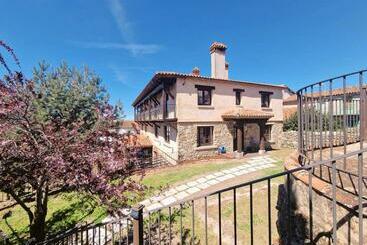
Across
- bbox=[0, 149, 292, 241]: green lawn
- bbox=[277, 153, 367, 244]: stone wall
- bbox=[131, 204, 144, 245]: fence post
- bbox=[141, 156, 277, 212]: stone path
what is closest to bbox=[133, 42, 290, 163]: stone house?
bbox=[141, 156, 277, 212]: stone path

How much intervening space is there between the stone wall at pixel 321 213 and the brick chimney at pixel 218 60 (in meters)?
15.2

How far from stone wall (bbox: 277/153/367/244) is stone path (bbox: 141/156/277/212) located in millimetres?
4288

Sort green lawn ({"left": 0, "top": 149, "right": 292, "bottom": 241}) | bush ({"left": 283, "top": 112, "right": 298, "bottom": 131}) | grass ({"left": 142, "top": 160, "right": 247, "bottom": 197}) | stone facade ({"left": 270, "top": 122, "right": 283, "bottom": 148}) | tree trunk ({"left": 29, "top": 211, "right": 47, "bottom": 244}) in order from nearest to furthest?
1. tree trunk ({"left": 29, "top": 211, "right": 47, "bottom": 244})
2. green lawn ({"left": 0, "top": 149, "right": 292, "bottom": 241})
3. grass ({"left": 142, "top": 160, "right": 247, "bottom": 197})
4. stone facade ({"left": 270, "top": 122, "right": 283, "bottom": 148})
5. bush ({"left": 283, "top": 112, "right": 298, "bottom": 131})

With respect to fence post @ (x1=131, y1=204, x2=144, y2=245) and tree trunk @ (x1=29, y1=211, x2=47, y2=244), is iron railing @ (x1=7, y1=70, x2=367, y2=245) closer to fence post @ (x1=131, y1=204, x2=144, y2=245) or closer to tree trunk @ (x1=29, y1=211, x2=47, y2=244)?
fence post @ (x1=131, y1=204, x2=144, y2=245)

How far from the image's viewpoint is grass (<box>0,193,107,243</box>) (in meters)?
7.41

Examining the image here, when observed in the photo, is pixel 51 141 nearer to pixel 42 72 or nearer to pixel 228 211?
pixel 228 211

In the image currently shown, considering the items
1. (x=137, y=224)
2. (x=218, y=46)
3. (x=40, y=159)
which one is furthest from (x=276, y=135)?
(x=40, y=159)

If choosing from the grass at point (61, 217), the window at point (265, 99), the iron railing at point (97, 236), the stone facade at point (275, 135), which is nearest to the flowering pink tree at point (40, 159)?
the iron railing at point (97, 236)

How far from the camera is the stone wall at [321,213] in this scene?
2182 millimetres

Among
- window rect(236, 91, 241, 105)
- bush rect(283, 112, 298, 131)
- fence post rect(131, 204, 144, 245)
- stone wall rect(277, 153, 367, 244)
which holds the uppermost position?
window rect(236, 91, 241, 105)

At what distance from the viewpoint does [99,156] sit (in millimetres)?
4871

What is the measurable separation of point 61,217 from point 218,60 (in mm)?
15269

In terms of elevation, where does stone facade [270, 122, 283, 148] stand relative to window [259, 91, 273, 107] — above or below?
below

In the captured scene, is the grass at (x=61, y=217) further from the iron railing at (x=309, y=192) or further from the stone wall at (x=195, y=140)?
the stone wall at (x=195, y=140)
